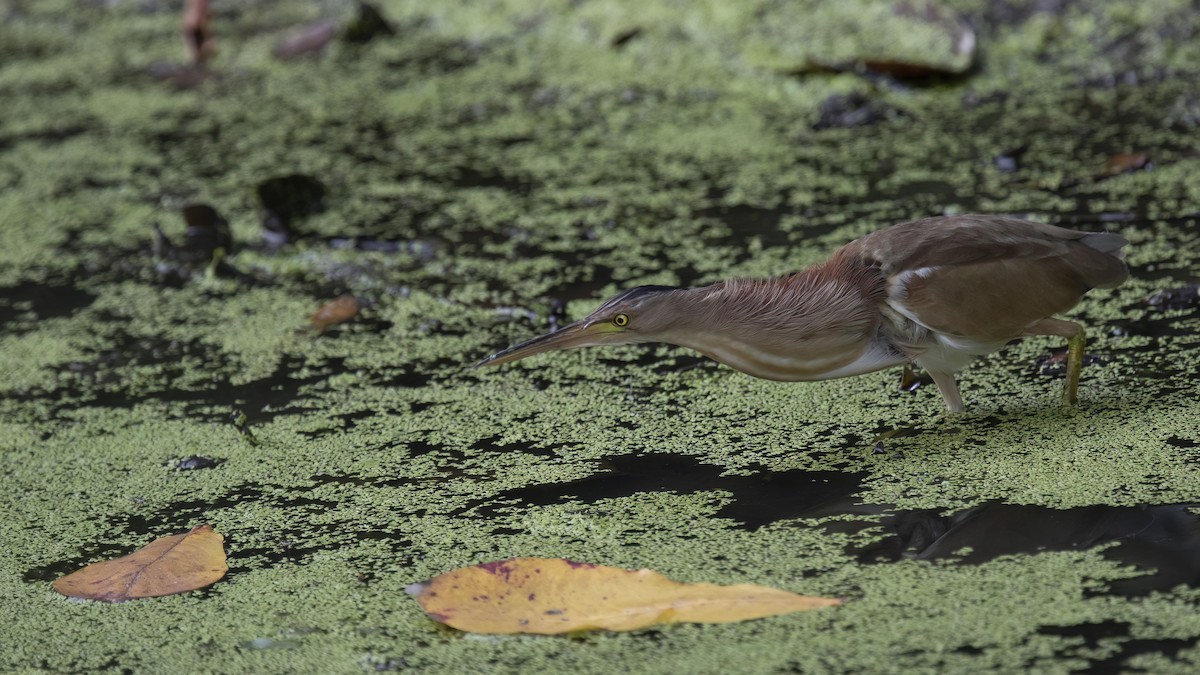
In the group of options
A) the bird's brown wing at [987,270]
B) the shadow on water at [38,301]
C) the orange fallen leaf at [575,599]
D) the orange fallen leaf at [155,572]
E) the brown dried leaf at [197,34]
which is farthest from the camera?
the brown dried leaf at [197,34]

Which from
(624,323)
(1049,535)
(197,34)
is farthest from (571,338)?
(197,34)

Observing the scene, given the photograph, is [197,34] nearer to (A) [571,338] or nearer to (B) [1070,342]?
(A) [571,338]

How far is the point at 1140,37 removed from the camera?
4.04 m

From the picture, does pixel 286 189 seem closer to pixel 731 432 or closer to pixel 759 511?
pixel 731 432

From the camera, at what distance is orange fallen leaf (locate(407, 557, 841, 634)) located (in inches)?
70.5

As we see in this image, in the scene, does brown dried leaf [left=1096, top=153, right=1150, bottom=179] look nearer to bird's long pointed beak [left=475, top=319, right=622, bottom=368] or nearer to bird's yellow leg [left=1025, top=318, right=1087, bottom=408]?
bird's yellow leg [left=1025, top=318, right=1087, bottom=408]

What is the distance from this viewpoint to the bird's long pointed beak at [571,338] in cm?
229

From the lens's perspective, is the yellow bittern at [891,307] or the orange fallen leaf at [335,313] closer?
the yellow bittern at [891,307]

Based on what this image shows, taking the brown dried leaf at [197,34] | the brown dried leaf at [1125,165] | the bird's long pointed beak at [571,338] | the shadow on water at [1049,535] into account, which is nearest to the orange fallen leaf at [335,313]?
the bird's long pointed beak at [571,338]

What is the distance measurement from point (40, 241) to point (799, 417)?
2.33 metres

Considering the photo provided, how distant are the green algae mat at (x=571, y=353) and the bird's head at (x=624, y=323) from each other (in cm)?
20

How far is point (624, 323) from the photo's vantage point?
228 centimetres

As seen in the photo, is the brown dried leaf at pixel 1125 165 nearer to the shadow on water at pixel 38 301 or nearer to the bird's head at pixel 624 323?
the bird's head at pixel 624 323

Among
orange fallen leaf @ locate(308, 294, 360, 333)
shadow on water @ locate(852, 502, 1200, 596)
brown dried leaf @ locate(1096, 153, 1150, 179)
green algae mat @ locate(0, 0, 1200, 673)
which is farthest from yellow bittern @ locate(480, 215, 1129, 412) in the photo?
brown dried leaf @ locate(1096, 153, 1150, 179)
